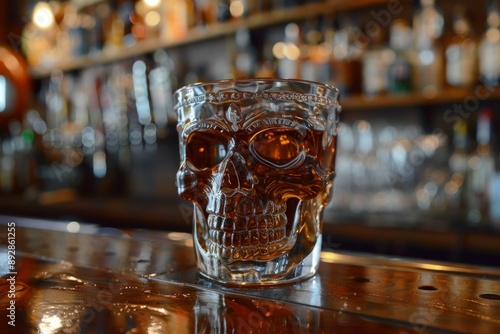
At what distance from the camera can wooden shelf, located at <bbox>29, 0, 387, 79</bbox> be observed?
2.03 metres

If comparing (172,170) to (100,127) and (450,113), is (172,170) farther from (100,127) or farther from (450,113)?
(450,113)

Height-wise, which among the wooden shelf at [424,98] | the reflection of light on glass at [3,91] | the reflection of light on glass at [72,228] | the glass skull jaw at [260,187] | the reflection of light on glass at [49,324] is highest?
the reflection of light on glass at [3,91]

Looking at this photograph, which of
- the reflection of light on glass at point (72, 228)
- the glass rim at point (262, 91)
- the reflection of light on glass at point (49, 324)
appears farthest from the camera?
the reflection of light on glass at point (72, 228)

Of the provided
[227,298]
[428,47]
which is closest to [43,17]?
[428,47]

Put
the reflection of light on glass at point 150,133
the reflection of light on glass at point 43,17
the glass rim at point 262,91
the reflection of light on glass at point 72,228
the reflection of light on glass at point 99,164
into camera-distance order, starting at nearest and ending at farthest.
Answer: the glass rim at point 262,91, the reflection of light on glass at point 72,228, the reflection of light on glass at point 150,133, the reflection of light on glass at point 43,17, the reflection of light on glass at point 99,164

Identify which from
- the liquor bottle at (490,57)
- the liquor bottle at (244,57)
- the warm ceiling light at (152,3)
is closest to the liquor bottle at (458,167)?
the liquor bottle at (490,57)

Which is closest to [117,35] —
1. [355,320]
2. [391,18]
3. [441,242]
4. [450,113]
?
[391,18]

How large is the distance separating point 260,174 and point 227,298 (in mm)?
135

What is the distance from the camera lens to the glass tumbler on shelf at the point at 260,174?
531mm

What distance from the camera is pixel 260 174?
539mm

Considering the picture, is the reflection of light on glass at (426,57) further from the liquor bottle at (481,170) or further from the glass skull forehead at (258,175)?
the glass skull forehead at (258,175)

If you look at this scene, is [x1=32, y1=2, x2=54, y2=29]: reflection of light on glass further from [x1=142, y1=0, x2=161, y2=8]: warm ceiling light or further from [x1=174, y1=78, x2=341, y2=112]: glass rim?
[x1=174, y1=78, x2=341, y2=112]: glass rim

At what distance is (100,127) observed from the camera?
3.04m

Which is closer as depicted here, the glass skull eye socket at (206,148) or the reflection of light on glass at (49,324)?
the reflection of light on glass at (49,324)
